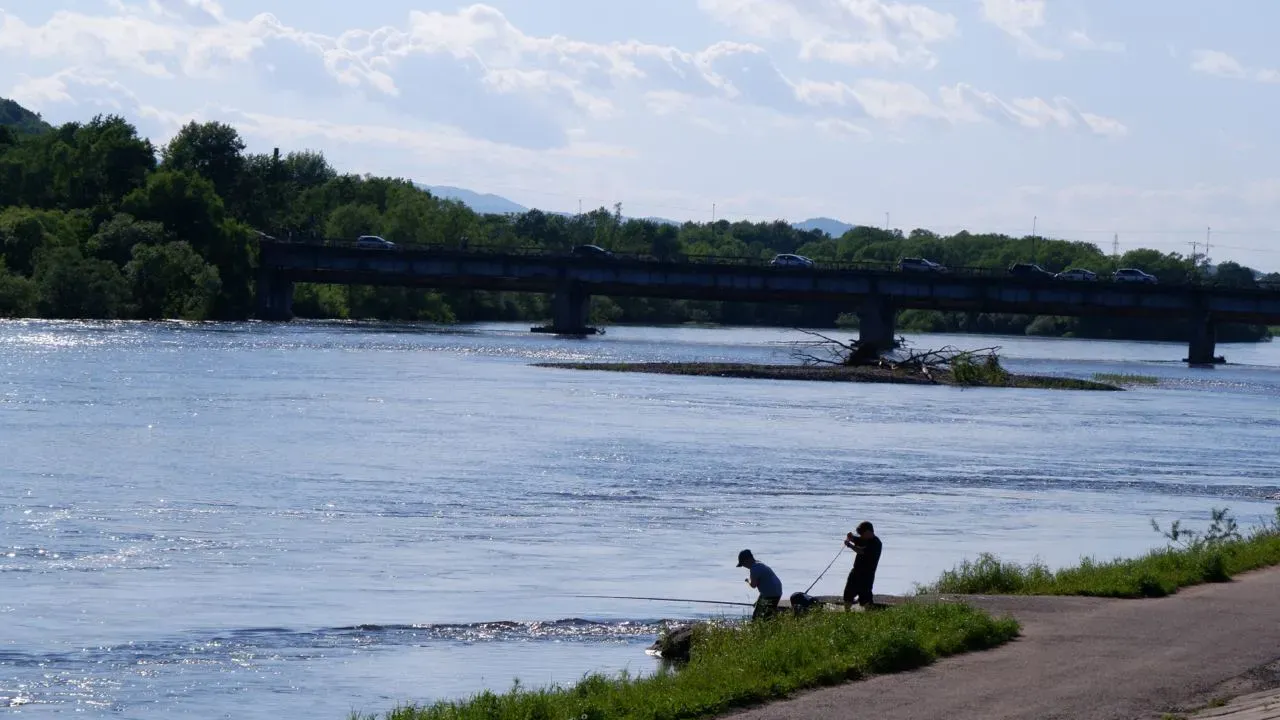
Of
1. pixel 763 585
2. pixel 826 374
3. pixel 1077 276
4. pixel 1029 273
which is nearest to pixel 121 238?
A: pixel 826 374

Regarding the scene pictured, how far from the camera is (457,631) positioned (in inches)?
1099

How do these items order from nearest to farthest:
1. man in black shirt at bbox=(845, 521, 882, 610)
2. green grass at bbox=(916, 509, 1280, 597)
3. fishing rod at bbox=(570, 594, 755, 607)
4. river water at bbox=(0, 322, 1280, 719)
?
river water at bbox=(0, 322, 1280, 719) → man in black shirt at bbox=(845, 521, 882, 610) → green grass at bbox=(916, 509, 1280, 597) → fishing rod at bbox=(570, 594, 755, 607)

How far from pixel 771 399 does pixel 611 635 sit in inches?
2565

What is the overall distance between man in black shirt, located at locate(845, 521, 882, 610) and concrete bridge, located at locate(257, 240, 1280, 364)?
115 metres

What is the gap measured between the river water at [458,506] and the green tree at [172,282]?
186 feet

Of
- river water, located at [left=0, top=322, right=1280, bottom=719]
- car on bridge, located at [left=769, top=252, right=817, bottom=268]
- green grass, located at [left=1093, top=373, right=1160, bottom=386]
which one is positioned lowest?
river water, located at [left=0, top=322, right=1280, bottom=719]

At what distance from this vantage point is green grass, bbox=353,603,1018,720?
62.1 ft

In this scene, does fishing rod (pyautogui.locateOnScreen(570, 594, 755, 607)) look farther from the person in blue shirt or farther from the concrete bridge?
the concrete bridge

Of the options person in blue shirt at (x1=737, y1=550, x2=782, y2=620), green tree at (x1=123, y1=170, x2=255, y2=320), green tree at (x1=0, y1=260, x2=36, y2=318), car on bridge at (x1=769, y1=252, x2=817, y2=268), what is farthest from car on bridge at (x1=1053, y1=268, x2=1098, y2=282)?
person in blue shirt at (x1=737, y1=550, x2=782, y2=620)

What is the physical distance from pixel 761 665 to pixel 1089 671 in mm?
3744

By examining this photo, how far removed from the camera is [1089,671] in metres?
21.2

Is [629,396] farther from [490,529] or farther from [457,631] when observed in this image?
[457,631]

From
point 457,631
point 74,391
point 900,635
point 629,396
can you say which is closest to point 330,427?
point 74,391

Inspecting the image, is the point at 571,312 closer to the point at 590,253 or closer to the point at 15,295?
the point at 590,253
